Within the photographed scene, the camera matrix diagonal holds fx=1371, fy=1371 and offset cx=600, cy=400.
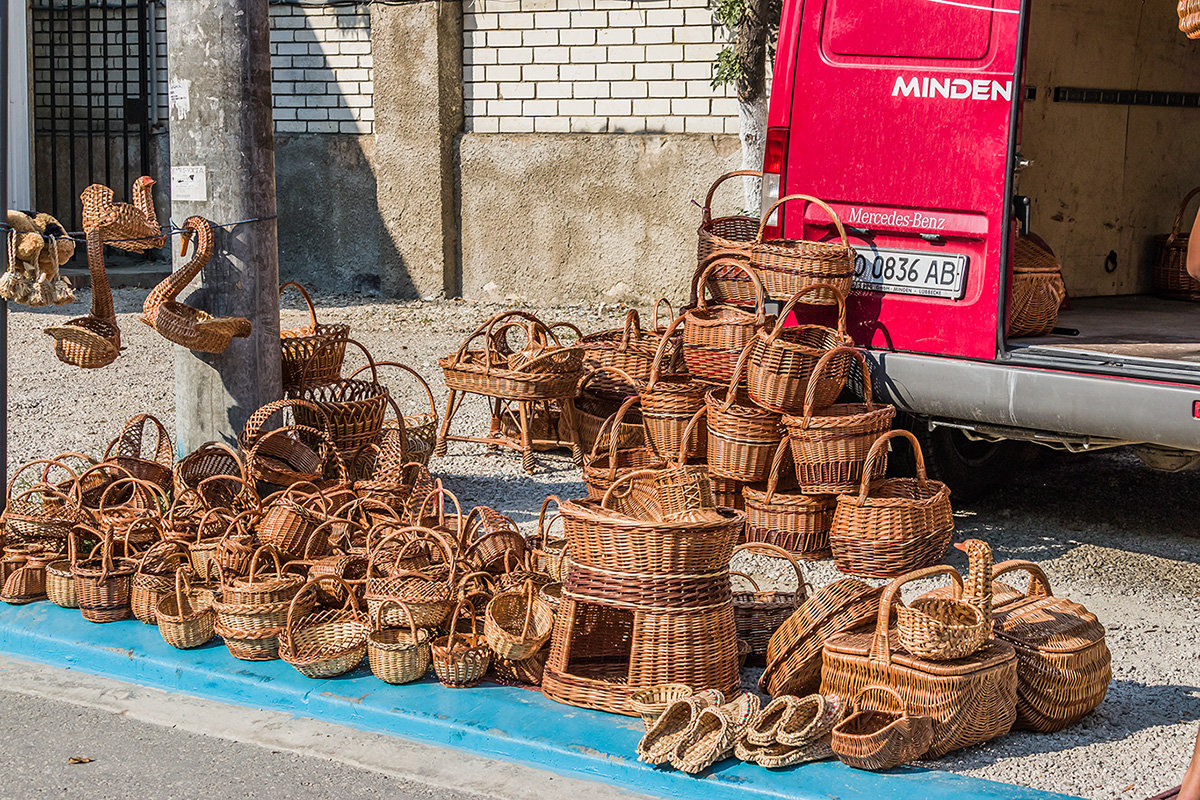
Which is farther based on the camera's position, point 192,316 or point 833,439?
point 192,316

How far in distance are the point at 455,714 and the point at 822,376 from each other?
2.06 m

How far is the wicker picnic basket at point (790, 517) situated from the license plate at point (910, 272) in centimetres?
74

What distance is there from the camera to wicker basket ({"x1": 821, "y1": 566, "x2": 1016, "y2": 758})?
3.50 meters

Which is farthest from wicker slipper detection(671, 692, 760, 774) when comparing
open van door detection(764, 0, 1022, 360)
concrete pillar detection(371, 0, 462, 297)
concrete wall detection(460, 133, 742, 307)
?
concrete pillar detection(371, 0, 462, 297)

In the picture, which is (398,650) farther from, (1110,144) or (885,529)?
(1110,144)

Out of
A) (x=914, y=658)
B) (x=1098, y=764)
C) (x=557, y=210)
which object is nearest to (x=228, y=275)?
(x=914, y=658)

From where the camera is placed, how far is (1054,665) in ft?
12.1

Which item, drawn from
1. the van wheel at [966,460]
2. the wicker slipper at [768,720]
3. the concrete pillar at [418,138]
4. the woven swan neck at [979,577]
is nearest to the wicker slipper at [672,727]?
the wicker slipper at [768,720]

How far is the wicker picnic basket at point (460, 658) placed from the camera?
4.08 meters

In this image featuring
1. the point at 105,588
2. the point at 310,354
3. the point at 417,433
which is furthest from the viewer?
the point at 417,433

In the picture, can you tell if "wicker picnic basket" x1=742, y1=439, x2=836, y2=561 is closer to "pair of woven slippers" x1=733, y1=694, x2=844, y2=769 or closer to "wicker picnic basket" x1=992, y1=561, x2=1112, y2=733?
"wicker picnic basket" x1=992, y1=561, x2=1112, y2=733

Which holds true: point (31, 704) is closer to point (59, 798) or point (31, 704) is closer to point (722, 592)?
point (59, 798)

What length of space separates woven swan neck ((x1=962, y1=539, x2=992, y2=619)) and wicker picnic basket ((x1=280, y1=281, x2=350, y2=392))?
123 inches

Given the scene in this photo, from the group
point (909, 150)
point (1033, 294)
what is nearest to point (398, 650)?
point (909, 150)
